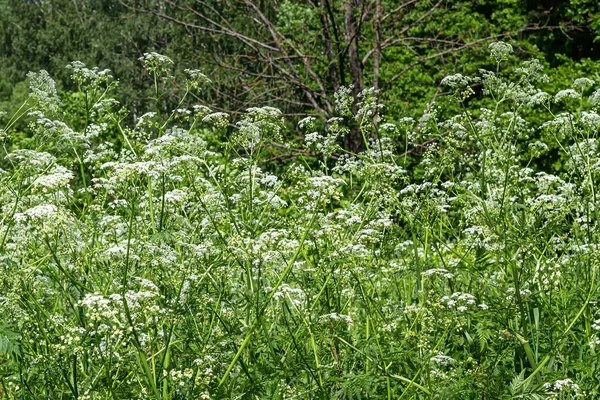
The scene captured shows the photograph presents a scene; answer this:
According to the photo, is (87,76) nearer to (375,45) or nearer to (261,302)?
(261,302)

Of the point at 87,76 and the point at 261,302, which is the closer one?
the point at 261,302

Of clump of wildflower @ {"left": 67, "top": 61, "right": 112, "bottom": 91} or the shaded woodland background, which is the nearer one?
clump of wildflower @ {"left": 67, "top": 61, "right": 112, "bottom": 91}

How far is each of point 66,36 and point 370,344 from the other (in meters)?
49.3

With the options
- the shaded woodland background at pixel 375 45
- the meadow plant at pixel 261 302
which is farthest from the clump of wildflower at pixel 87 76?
the shaded woodland background at pixel 375 45

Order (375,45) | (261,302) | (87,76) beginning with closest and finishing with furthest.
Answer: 1. (261,302)
2. (87,76)
3. (375,45)

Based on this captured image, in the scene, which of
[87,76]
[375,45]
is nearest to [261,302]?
[87,76]

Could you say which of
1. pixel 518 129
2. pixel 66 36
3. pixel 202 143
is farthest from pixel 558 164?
pixel 66 36

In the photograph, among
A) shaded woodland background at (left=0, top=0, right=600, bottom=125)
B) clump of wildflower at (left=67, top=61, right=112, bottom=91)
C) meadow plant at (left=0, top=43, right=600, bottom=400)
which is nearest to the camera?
meadow plant at (left=0, top=43, right=600, bottom=400)

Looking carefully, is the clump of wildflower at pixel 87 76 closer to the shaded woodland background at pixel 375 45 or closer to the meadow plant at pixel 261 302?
the meadow plant at pixel 261 302

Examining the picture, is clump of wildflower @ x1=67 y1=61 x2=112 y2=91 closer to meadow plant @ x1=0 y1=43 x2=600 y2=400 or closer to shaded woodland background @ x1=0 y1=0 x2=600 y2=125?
meadow plant @ x1=0 y1=43 x2=600 y2=400

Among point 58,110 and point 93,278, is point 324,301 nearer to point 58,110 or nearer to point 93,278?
point 93,278

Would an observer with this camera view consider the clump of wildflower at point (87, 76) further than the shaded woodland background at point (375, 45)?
No

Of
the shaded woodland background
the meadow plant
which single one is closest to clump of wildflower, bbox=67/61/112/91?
the meadow plant

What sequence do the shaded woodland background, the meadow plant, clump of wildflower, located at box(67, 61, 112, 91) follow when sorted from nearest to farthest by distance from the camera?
the meadow plant → clump of wildflower, located at box(67, 61, 112, 91) → the shaded woodland background
